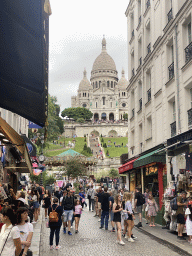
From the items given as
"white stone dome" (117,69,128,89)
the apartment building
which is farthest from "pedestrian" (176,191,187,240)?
"white stone dome" (117,69,128,89)

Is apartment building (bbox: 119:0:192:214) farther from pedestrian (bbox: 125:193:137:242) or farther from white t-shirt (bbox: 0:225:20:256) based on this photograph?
white t-shirt (bbox: 0:225:20:256)

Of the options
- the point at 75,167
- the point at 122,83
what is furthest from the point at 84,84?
the point at 75,167

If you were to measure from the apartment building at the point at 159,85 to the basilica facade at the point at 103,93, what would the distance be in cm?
12326

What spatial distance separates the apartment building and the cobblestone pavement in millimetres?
3738

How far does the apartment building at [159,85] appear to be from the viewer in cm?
1416

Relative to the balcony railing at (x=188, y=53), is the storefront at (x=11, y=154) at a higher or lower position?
lower

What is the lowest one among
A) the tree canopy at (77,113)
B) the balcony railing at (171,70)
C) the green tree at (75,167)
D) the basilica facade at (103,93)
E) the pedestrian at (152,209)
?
the pedestrian at (152,209)

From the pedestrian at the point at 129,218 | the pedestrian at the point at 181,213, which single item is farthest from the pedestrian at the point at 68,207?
the pedestrian at the point at 181,213

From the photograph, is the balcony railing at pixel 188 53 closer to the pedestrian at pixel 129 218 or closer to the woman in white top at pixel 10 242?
the pedestrian at pixel 129 218

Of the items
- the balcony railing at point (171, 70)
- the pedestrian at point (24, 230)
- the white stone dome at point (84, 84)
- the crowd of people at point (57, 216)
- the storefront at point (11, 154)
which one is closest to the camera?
the crowd of people at point (57, 216)

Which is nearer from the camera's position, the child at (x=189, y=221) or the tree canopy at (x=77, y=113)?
the child at (x=189, y=221)

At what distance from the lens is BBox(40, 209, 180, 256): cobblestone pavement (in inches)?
348

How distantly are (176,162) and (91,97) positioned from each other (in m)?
140

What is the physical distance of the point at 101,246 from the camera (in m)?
9.84
